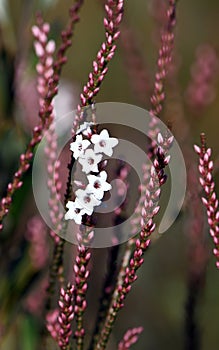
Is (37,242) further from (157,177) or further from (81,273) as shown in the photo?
(157,177)

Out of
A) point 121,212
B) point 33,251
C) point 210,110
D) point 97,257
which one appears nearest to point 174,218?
point 121,212

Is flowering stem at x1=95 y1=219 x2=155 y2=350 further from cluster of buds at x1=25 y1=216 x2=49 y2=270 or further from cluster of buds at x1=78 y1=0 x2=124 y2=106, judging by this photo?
cluster of buds at x1=25 y1=216 x2=49 y2=270

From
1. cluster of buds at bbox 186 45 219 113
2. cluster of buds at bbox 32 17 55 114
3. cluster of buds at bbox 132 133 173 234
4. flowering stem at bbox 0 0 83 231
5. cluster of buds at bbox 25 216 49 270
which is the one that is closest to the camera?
cluster of buds at bbox 132 133 173 234

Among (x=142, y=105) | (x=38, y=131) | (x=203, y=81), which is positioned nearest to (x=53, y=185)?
(x=38, y=131)

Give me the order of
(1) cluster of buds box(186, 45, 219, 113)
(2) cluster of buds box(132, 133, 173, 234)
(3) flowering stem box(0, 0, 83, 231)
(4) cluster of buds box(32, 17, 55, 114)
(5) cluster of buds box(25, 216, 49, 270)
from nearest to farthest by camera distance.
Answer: (2) cluster of buds box(132, 133, 173, 234)
(3) flowering stem box(0, 0, 83, 231)
(4) cluster of buds box(32, 17, 55, 114)
(5) cluster of buds box(25, 216, 49, 270)
(1) cluster of buds box(186, 45, 219, 113)

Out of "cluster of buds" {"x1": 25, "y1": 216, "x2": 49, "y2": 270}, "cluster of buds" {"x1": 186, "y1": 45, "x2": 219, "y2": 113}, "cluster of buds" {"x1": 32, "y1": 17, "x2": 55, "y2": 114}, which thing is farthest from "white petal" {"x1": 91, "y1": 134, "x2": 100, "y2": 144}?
"cluster of buds" {"x1": 186, "y1": 45, "x2": 219, "y2": 113}

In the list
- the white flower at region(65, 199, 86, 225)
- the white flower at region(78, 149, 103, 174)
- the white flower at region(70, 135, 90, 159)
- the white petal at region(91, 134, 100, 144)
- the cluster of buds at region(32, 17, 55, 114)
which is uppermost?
the cluster of buds at region(32, 17, 55, 114)

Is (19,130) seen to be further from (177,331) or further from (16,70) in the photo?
(177,331)

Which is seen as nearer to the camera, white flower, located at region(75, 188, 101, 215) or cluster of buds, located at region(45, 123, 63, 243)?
white flower, located at region(75, 188, 101, 215)
